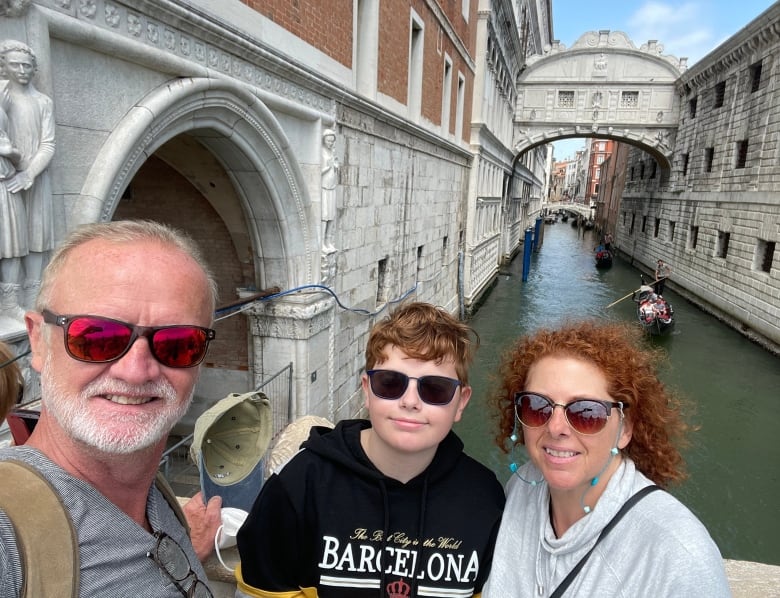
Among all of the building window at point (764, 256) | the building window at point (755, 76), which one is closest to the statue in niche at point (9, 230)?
the building window at point (764, 256)

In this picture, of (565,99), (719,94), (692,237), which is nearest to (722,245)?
(692,237)

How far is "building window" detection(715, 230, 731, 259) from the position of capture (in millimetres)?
15902

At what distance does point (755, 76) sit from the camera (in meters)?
15.0

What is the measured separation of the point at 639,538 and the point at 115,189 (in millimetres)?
2910

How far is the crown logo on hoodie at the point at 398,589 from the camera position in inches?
58.1

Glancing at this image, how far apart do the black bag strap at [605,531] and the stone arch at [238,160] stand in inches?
104

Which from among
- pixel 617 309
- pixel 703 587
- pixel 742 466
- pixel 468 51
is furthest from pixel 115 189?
pixel 617 309

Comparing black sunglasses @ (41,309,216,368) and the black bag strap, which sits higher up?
black sunglasses @ (41,309,216,368)

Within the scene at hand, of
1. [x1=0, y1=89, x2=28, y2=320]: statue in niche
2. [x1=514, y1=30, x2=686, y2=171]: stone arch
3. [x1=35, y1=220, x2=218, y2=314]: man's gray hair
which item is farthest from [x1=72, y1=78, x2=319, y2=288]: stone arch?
[x1=514, y1=30, x2=686, y2=171]: stone arch

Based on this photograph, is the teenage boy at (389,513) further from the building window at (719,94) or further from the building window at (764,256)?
the building window at (719,94)

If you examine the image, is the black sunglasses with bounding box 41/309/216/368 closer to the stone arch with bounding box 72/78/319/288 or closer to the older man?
the older man

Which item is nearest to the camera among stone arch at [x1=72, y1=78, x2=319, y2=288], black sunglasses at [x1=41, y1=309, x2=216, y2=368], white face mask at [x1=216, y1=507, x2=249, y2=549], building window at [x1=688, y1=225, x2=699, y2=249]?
black sunglasses at [x1=41, y1=309, x2=216, y2=368]

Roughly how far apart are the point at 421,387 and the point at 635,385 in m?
0.63

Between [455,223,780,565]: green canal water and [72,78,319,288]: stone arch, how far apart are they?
7.52 ft
